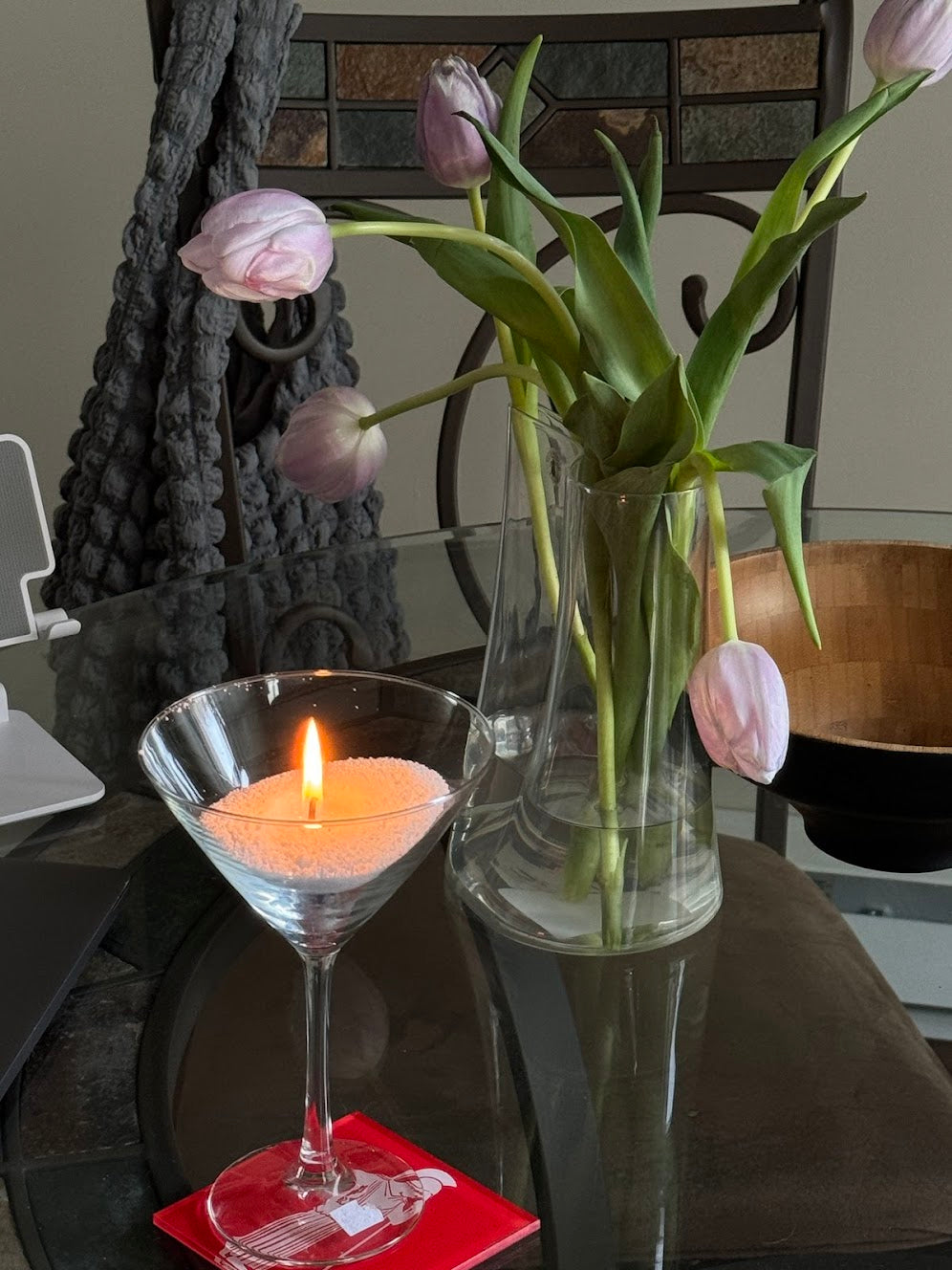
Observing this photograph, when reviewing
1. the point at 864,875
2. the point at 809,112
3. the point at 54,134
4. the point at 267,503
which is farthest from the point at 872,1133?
the point at 54,134

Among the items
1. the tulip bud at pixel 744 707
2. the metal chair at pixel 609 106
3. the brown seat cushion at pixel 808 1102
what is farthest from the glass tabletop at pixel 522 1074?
the metal chair at pixel 609 106

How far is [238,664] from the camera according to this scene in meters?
0.94

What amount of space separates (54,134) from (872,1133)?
189 cm

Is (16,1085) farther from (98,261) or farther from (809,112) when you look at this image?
(98,261)

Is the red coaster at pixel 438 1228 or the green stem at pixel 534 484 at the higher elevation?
the green stem at pixel 534 484

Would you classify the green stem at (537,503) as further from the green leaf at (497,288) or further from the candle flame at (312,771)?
the candle flame at (312,771)

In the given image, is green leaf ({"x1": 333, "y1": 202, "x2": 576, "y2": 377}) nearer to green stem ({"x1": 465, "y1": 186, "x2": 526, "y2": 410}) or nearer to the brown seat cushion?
green stem ({"x1": 465, "y1": 186, "x2": 526, "y2": 410})

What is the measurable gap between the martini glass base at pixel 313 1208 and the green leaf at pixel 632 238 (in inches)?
12.5

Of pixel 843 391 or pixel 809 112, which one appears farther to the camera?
pixel 843 391

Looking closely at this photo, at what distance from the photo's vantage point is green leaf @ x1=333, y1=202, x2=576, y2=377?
1.92 feet

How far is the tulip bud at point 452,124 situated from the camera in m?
0.61

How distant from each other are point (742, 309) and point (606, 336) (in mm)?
48

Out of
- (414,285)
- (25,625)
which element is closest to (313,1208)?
(25,625)

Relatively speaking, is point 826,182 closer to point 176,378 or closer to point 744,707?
point 744,707
